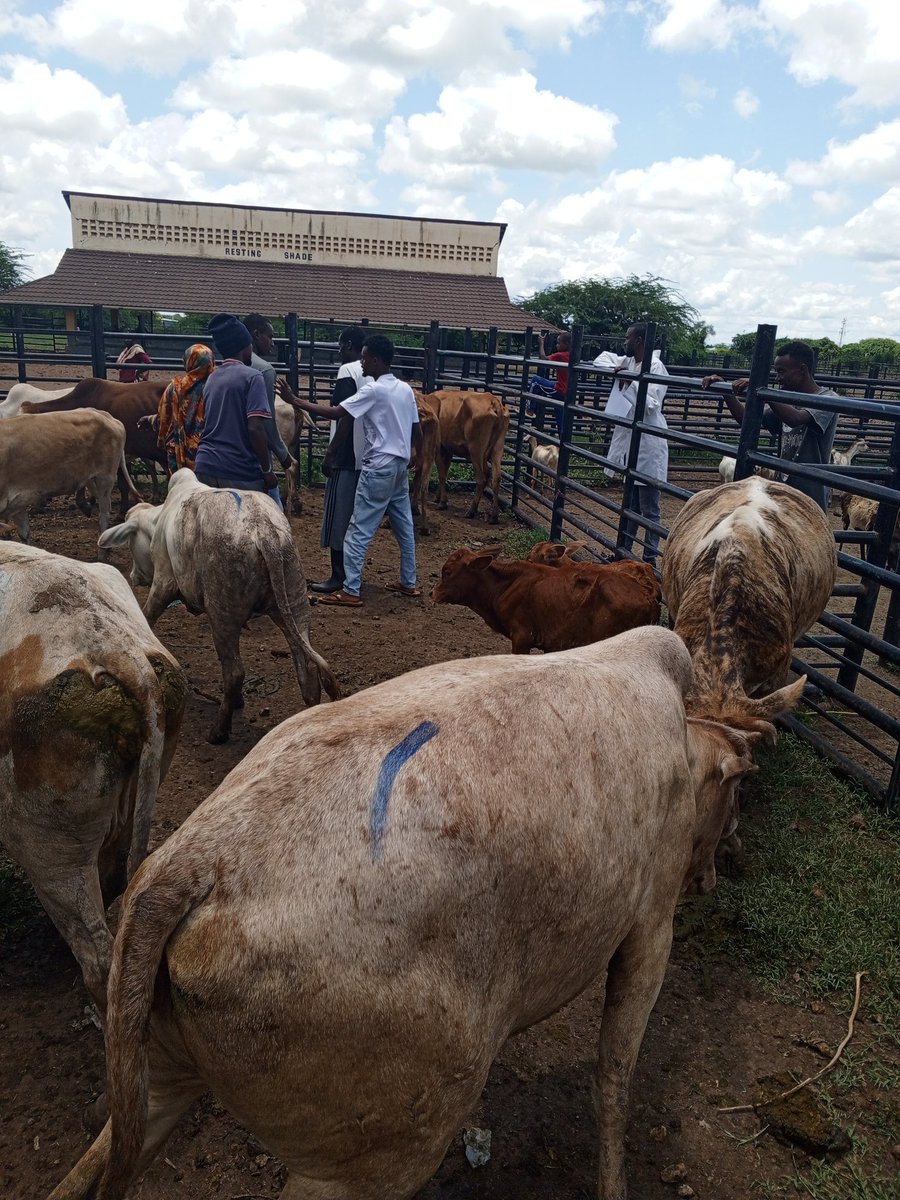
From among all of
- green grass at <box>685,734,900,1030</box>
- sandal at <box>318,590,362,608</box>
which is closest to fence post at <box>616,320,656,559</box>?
sandal at <box>318,590,362,608</box>

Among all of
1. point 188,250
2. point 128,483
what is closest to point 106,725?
point 128,483

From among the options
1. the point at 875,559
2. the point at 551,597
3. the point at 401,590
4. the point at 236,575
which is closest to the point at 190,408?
the point at 401,590

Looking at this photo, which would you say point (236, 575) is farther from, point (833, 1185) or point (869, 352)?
point (869, 352)

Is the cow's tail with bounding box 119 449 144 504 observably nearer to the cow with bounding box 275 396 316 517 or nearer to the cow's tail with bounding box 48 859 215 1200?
the cow with bounding box 275 396 316 517

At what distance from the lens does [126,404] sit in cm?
1025

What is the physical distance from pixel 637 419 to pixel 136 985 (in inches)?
246

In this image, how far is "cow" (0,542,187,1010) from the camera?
2682 mm

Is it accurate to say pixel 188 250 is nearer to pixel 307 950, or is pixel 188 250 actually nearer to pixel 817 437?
pixel 817 437

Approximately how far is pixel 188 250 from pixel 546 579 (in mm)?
25004

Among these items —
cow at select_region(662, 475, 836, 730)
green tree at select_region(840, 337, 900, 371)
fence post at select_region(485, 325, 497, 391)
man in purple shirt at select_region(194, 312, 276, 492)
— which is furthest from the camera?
green tree at select_region(840, 337, 900, 371)

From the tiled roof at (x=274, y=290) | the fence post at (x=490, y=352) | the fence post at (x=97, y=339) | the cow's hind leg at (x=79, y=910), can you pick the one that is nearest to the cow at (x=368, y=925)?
the cow's hind leg at (x=79, y=910)

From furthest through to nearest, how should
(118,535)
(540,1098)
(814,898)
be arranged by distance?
(118,535) < (814,898) < (540,1098)

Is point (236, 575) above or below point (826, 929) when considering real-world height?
above

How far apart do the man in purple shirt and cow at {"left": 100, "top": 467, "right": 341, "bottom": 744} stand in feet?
3.27
